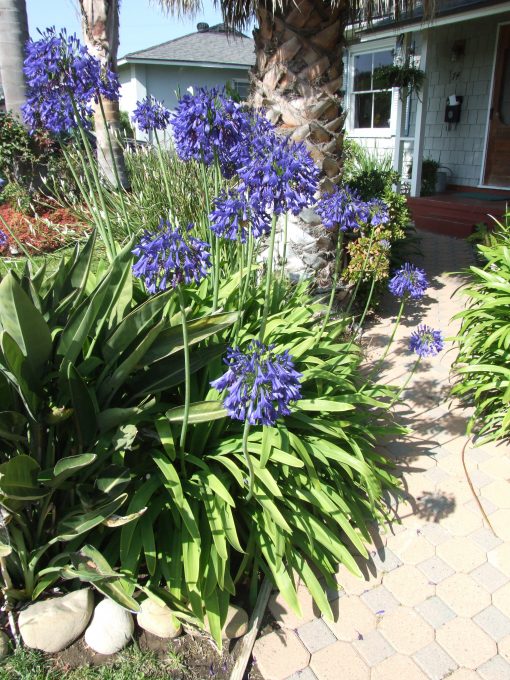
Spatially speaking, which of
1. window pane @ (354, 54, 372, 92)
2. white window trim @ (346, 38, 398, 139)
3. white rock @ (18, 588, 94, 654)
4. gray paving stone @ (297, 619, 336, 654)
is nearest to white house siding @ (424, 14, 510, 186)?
white window trim @ (346, 38, 398, 139)

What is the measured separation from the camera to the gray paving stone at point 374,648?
228cm

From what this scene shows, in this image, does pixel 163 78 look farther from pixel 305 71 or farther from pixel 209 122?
pixel 209 122

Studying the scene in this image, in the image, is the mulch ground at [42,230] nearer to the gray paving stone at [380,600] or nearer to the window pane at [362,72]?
the gray paving stone at [380,600]

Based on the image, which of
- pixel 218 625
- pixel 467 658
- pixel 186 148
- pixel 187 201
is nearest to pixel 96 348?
pixel 186 148

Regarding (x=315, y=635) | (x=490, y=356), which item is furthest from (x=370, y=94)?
(x=315, y=635)

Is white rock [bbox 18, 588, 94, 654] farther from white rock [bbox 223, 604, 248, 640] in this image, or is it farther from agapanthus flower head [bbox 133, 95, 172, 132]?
agapanthus flower head [bbox 133, 95, 172, 132]

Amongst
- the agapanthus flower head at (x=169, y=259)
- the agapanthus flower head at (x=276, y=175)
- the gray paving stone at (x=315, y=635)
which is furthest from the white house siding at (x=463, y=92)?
the gray paving stone at (x=315, y=635)

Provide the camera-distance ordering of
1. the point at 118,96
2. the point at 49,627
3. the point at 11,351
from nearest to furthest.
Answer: the point at 11,351
the point at 49,627
the point at 118,96

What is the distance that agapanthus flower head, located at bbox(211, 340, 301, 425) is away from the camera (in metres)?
1.88

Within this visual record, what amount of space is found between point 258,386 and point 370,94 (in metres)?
12.2

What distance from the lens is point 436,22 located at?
30.1ft

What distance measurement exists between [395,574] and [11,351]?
2.14 m

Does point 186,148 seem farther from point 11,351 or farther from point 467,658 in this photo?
point 467,658

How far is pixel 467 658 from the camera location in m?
2.27
